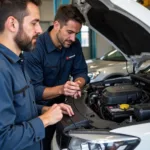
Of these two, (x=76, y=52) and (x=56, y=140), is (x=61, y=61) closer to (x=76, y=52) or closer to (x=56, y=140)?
(x=76, y=52)

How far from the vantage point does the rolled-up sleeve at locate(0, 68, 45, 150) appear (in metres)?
0.97

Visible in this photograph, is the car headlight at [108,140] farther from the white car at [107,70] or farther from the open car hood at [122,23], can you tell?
the white car at [107,70]

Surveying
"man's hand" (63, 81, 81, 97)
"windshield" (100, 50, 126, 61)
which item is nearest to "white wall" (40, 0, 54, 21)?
"windshield" (100, 50, 126, 61)

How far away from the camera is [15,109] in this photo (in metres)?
1.10

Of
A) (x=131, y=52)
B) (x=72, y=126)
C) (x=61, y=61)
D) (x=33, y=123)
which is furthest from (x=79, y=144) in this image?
(x=131, y=52)

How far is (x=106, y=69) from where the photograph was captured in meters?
4.17

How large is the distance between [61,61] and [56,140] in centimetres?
76

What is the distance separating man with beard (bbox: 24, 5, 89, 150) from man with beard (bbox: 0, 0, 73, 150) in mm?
534

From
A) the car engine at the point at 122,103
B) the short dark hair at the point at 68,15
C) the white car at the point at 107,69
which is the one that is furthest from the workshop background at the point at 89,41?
the car engine at the point at 122,103

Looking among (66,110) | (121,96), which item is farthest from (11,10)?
(121,96)

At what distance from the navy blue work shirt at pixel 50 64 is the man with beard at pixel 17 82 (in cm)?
66

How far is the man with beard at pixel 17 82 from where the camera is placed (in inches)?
38.7

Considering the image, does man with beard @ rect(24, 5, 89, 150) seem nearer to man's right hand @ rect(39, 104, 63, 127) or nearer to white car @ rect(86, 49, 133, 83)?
man's right hand @ rect(39, 104, 63, 127)

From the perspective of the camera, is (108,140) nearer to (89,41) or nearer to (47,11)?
(89,41)
